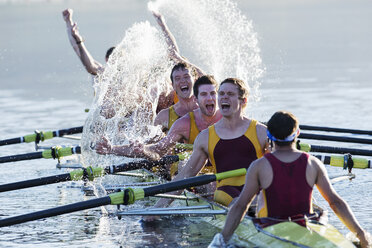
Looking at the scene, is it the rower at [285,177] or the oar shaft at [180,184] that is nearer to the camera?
the rower at [285,177]

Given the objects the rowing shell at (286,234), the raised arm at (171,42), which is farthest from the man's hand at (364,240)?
the raised arm at (171,42)

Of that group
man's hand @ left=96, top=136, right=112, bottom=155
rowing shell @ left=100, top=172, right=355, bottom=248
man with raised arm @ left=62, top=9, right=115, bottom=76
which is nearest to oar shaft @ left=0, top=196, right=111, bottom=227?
man's hand @ left=96, top=136, right=112, bottom=155

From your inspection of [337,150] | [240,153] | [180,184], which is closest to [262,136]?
[240,153]

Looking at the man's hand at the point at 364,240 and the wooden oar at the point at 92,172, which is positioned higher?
the wooden oar at the point at 92,172

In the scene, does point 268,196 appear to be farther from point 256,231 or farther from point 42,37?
point 42,37

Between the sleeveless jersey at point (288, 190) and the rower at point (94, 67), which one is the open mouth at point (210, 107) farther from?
the sleeveless jersey at point (288, 190)

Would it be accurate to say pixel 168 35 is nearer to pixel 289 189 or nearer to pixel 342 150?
pixel 342 150

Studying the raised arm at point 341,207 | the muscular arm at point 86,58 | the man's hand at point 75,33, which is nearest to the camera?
the raised arm at point 341,207

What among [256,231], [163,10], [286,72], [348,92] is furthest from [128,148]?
[286,72]

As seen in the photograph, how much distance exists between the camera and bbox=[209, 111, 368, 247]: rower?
183 inches

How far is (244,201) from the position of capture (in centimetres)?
480

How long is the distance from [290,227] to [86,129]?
12.9 feet

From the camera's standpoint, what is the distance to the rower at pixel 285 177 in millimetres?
4645

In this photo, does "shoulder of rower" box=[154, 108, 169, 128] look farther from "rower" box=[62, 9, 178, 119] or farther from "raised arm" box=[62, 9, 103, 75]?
"raised arm" box=[62, 9, 103, 75]
